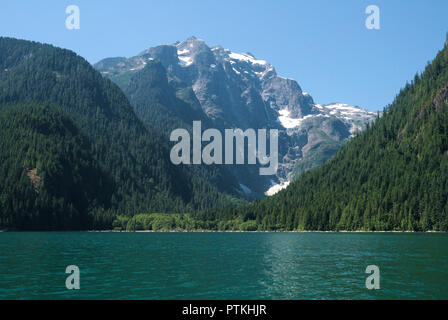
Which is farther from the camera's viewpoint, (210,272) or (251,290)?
(210,272)

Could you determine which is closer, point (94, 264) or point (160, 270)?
point (160, 270)

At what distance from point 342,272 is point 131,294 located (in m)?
34.4

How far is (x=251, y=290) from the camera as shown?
5622 centimetres

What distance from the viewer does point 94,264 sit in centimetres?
8144
